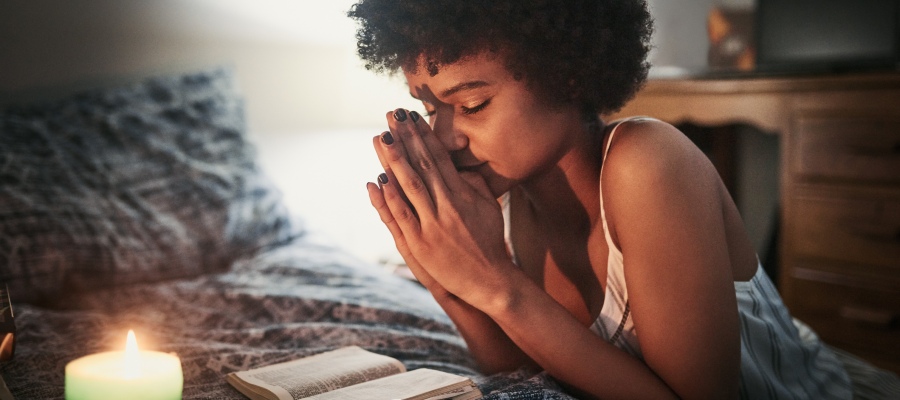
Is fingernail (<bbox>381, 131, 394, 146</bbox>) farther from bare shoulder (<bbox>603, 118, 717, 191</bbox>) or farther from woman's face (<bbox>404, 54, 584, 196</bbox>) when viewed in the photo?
bare shoulder (<bbox>603, 118, 717, 191</bbox>)

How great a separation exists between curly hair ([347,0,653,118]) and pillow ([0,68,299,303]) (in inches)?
33.7

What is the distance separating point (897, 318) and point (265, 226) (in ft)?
4.66

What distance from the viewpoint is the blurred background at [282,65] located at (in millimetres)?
2037

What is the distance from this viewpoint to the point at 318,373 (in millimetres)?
897

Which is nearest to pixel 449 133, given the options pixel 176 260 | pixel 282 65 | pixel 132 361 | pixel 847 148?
pixel 132 361

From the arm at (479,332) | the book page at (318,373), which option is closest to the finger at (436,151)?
the arm at (479,332)

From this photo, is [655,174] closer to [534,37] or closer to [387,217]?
[534,37]

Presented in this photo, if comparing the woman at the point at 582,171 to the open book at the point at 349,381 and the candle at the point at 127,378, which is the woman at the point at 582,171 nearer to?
the open book at the point at 349,381

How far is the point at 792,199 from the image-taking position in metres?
1.92

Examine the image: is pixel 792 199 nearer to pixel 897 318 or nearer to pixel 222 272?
pixel 897 318

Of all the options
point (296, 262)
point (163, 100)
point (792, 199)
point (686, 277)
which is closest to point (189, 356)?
point (296, 262)

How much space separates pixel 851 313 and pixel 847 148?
38cm

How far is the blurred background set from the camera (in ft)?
6.68

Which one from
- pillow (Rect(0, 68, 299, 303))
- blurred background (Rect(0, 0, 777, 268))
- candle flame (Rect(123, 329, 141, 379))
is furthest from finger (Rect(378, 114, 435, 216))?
blurred background (Rect(0, 0, 777, 268))
